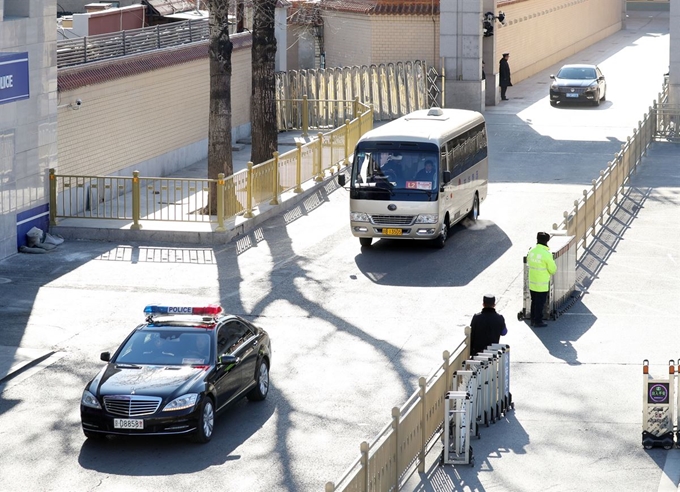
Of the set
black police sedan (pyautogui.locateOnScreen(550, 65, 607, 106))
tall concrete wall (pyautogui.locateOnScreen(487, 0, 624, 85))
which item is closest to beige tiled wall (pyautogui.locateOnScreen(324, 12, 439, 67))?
tall concrete wall (pyautogui.locateOnScreen(487, 0, 624, 85))

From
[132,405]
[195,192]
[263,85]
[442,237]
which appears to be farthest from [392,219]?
[132,405]

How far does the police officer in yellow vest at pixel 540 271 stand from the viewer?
2017 centimetres

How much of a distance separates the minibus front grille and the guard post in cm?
1058

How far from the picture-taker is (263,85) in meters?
31.9

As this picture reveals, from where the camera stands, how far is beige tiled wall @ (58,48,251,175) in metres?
29.2

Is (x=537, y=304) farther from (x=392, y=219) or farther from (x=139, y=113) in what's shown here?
(x=139, y=113)

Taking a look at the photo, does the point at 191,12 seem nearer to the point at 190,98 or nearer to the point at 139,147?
the point at 190,98

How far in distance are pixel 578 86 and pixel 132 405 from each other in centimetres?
3411

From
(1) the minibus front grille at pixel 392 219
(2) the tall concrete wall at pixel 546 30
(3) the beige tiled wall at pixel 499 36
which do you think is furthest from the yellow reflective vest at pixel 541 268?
(2) the tall concrete wall at pixel 546 30

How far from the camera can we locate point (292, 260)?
2498 centimetres

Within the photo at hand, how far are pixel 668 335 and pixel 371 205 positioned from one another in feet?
24.0

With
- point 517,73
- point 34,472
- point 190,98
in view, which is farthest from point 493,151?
point 34,472

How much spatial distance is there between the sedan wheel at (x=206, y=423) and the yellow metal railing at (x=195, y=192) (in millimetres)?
10779

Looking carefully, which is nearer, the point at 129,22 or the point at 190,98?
the point at 190,98
